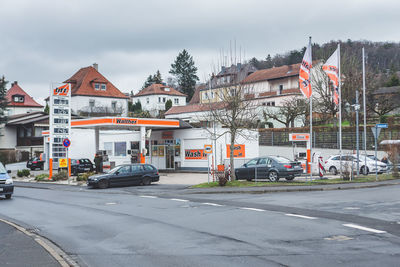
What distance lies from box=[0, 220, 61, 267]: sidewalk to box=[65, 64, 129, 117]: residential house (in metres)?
62.0

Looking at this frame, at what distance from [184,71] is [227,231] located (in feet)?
350

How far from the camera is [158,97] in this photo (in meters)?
103

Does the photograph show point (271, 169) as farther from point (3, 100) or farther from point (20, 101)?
point (20, 101)

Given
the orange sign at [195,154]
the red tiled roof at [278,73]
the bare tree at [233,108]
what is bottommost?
the orange sign at [195,154]

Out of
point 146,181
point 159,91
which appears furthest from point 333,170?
point 159,91

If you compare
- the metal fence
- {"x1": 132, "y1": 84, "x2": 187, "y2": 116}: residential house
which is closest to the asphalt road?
the metal fence

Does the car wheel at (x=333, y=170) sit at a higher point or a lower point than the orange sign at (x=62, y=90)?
lower

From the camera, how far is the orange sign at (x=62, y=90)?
35219mm

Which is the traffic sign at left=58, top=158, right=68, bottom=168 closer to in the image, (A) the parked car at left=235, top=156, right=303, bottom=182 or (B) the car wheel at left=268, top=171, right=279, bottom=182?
(A) the parked car at left=235, top=156, right=303, bottom=182

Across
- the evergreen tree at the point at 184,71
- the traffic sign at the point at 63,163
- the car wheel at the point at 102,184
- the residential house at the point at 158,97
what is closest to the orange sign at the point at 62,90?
the traffic sign at the point at 63,163

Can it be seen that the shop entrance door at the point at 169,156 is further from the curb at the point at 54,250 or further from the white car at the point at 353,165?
the curb at the point at 54,250

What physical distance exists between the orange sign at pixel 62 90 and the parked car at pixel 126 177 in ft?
32.9

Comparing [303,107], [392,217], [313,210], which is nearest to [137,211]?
[313,210]

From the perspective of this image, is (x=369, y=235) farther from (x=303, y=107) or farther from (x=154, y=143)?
(x=303, y=107)
